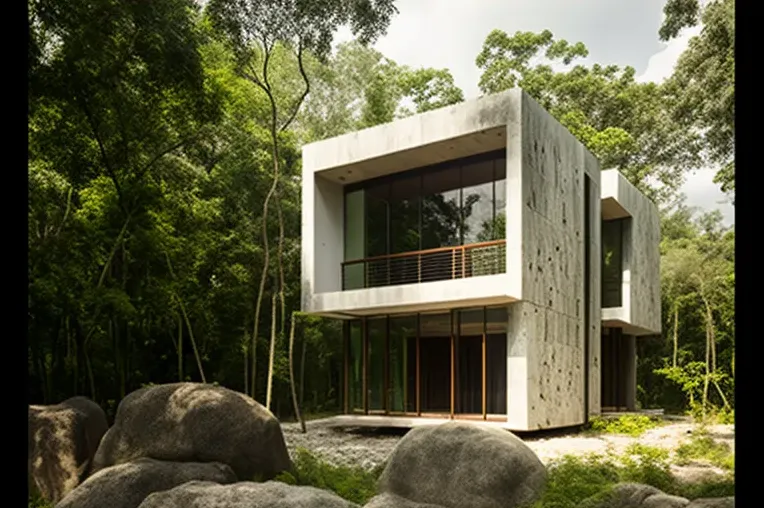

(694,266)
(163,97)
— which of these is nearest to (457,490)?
(163,97)

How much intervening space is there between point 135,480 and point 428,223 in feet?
27.4

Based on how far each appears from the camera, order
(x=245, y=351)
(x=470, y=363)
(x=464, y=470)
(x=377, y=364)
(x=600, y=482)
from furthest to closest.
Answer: (x=245, y=351) → (x=377, y=364) → (x=470, y=363) → (x=600, y=482) → (x=464, y=470)

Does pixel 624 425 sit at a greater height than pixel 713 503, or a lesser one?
lesser

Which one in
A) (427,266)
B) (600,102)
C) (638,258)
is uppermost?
(600,102)

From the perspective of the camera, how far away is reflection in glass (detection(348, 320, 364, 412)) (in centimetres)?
1380

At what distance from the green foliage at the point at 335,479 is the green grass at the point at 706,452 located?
4.60 m

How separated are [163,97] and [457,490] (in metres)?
10.7

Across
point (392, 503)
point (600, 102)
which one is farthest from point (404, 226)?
point (600, 102)

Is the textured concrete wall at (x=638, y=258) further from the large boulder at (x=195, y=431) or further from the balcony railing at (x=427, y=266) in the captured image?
the large boulder at (x=195, y=431)

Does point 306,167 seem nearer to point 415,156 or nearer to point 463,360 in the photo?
point 415,156

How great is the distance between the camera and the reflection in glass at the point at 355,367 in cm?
1380

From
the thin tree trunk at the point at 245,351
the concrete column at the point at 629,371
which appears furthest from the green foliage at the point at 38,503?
the concrete column at the point at 629,371

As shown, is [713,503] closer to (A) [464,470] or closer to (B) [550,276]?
(A) [464,470]

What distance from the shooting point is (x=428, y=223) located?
13367mm
